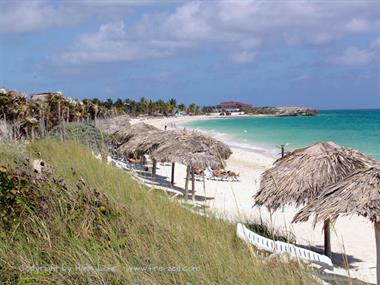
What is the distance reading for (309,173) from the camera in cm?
743

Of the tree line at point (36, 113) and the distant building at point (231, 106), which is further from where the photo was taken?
the distant building at point (231, 106)

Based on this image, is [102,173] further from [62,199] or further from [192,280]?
[192,280]

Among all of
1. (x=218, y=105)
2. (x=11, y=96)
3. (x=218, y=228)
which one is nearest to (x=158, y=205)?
(x=218, y=228)

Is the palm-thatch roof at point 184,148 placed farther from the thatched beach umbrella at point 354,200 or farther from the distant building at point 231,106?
the distant building at point 231,106

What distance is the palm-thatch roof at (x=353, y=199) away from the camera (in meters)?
5.40

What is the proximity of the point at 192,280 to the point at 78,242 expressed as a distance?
740mm

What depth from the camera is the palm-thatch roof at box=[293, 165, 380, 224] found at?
17.7ft

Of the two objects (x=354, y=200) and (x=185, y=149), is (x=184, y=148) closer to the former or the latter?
(x=185, y=149)

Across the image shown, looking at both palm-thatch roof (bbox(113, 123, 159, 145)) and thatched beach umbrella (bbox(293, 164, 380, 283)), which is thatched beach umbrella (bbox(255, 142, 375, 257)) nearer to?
thatched beach umbrella (bbox(293, 164, 380, 283))

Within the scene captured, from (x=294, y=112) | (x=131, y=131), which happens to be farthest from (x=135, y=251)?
(x=294, y=112)

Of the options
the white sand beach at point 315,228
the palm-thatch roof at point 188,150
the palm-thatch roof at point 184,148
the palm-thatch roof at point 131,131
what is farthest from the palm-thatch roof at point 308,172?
the palm-thatch roof at point 131,131

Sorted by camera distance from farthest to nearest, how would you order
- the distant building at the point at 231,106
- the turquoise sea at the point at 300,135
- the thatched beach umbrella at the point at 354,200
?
the distant building at the point at 231,106 → the turquoise sea at the point at 300,135 → the thatched beach umbrella at the point at 354,200

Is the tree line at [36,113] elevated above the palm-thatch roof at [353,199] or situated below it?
above

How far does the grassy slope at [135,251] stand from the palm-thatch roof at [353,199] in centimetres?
251
